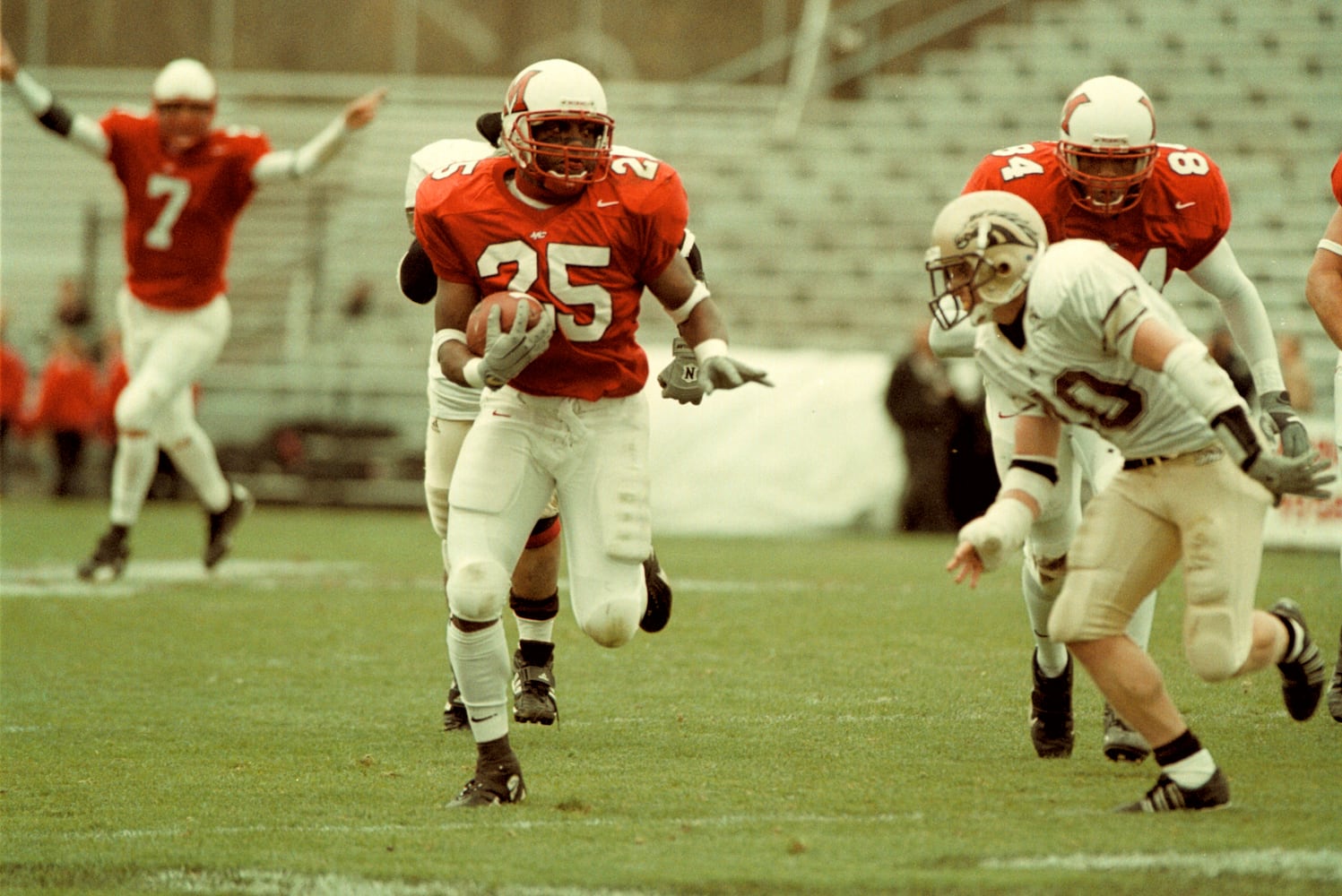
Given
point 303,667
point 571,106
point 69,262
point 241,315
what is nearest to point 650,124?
point 241,315

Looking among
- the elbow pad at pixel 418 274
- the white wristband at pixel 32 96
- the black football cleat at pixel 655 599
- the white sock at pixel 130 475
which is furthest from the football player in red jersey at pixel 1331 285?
the white wristband at pixel 32 96

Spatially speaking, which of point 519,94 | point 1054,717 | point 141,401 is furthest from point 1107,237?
point 141,401

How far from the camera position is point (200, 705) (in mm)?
6219

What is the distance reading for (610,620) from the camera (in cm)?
473

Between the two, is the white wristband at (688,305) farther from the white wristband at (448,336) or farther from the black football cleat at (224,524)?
the black football cleat at (224,524)

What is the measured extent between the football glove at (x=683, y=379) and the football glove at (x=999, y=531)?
844 millimetres

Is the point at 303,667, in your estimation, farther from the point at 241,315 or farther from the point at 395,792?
the point at 241,315

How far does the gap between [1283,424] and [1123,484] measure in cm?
110

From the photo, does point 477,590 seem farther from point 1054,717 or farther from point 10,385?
point 10,385

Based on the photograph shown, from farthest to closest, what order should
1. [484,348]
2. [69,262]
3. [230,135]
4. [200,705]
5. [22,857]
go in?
[69,262]
[230,135]
[200,705]
[484,348]
[22,857]

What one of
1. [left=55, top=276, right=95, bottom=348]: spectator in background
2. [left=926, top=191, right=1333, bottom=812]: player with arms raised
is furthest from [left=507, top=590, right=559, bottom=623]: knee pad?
[left=55, top=276, right=95, bottom=348]: spectator in background

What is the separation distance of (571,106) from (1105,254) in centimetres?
136

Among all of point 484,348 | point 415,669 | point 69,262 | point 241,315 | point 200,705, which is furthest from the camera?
point 69,262

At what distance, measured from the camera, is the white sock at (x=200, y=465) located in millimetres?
9500
